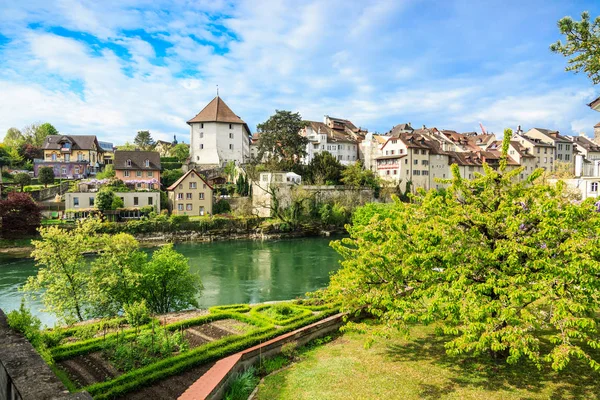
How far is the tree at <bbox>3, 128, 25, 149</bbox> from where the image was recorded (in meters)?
87.1

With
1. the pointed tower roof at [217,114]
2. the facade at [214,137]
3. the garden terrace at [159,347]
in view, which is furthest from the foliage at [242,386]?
the pointed tower roof at [217,114]

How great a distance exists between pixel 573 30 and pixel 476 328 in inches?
301

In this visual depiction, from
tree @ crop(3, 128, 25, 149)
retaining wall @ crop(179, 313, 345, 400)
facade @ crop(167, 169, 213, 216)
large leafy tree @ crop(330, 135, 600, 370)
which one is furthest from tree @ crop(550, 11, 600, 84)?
tree @ crop(3, 128, 25, 149)

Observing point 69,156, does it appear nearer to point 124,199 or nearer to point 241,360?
point 124,199

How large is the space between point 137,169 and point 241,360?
5677 centimetres

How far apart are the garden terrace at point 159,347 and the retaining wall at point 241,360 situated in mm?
529

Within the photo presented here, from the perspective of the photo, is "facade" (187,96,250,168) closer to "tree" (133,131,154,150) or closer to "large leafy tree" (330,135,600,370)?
"tree" (133,131,154,150)

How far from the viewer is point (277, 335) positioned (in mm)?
13508

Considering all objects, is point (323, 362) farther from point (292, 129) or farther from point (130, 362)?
point (292, 129)

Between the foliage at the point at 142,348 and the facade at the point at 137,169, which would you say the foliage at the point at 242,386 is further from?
the facade at the point at 137,169

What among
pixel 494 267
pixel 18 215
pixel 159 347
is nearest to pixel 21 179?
pixel 18 215

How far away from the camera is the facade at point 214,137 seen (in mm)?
74125

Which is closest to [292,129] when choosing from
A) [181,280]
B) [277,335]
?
[181,280]

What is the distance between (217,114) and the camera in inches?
2955
